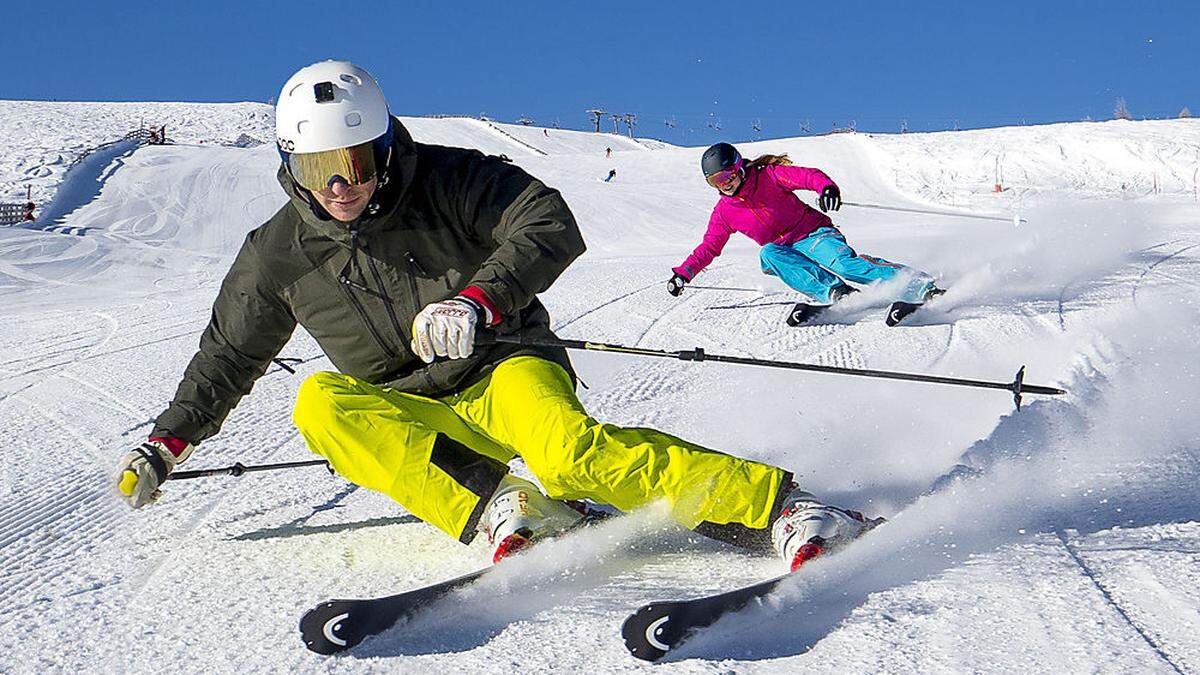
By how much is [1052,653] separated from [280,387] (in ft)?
14.7

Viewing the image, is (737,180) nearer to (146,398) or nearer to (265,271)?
(146,398)

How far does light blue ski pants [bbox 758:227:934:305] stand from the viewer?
7.24 metres

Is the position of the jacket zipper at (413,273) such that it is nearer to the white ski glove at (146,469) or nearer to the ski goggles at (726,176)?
the white ski glove at (146,469)

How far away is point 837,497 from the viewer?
10.7 ft

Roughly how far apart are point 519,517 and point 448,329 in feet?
1.79

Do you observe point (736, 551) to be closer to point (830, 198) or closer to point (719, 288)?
point (830, 198)

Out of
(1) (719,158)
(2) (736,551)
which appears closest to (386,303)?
(2) (736,551)

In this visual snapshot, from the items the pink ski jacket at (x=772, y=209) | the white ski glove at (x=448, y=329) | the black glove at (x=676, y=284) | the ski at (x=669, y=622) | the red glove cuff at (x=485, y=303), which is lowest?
the ski at (x=669, y=622)

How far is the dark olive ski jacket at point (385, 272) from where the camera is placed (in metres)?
3.10

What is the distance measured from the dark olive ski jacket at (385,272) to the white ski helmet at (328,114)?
119 millimetres

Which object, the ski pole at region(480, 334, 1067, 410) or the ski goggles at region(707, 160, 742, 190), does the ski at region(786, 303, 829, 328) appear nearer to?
the ski goggles at region(707, 160, 742, 190)

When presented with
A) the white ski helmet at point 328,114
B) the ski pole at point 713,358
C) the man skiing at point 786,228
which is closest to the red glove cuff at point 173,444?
the white ski helmet at point 328,114

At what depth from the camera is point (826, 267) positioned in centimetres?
776

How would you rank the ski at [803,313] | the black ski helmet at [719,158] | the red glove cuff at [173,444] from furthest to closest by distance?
the black ski helmet at [719,158]
the ski at [803,313]
the red glove cuff at [173,444]
